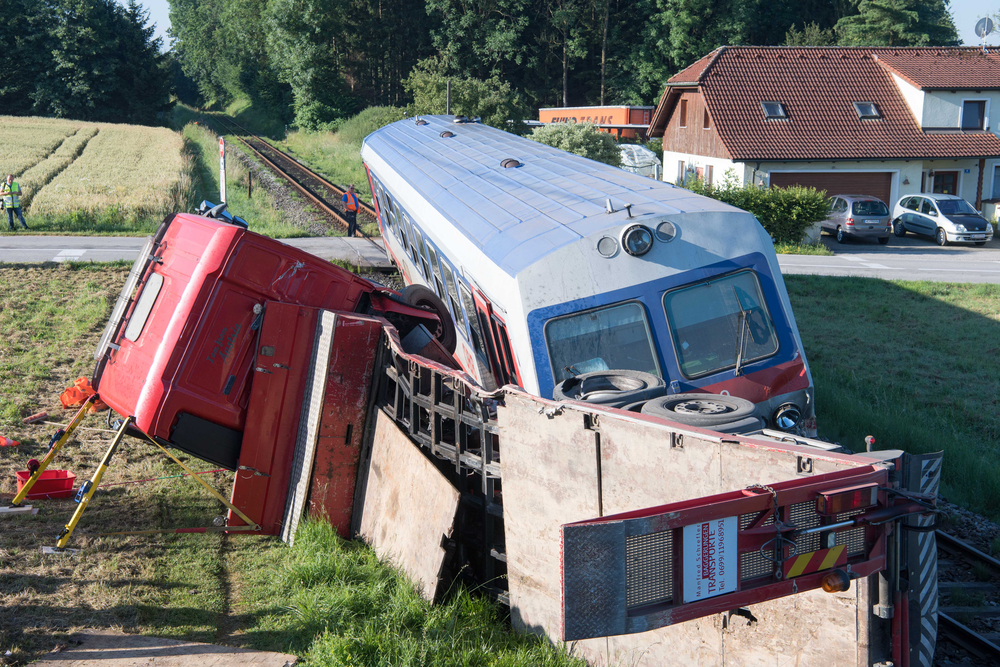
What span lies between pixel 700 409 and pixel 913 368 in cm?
980

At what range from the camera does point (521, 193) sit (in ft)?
30.2

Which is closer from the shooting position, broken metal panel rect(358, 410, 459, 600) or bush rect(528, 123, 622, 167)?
broken metal panel rect(358, 410, 459, 600)

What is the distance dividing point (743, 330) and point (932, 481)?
219cm

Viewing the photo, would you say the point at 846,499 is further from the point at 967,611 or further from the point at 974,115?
the point at 974,115

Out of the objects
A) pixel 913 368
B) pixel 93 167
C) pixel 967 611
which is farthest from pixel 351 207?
pixel 93 167

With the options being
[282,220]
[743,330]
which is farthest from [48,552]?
[282,220]

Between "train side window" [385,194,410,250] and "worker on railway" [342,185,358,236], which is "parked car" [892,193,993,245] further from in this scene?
"train side window" [385,194,410,250]

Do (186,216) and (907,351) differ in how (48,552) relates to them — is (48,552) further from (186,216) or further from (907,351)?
(907,351)

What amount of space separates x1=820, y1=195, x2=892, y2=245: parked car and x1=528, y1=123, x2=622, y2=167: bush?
25.8 ft

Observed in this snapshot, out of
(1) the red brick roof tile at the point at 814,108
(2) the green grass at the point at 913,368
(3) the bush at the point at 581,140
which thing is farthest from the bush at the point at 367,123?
(2) the green grass at the point at 913,368

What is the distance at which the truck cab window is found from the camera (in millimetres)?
7141

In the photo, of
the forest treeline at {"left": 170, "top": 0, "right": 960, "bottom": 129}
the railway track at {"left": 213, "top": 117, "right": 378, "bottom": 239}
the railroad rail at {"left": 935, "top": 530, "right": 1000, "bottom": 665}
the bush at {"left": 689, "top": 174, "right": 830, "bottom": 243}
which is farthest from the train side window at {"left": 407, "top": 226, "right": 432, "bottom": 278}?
the forest treeline at {"left": 170, "top": 0, "right": 960, "bottom": 129}

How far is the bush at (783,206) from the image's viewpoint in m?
24.5

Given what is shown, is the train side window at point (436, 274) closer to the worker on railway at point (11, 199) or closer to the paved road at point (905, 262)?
the paved road at point (905, 262)
